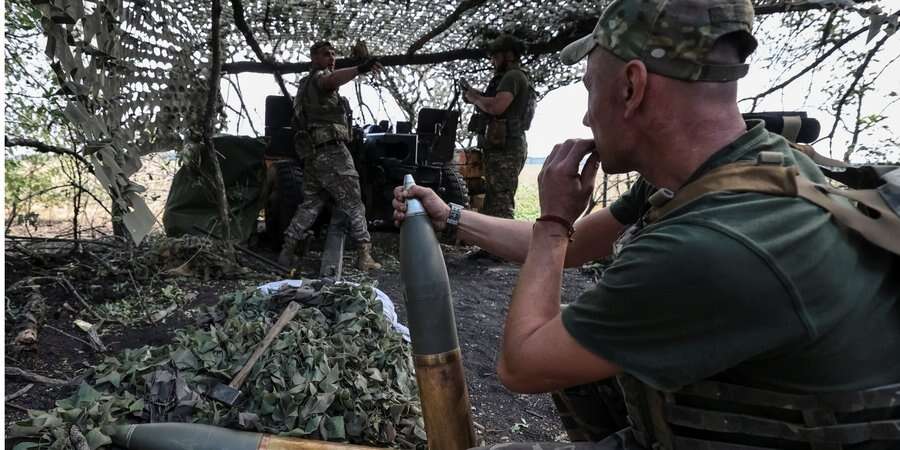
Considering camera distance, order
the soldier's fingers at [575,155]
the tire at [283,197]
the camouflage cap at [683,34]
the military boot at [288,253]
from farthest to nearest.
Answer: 1. the tire at [283,197]
2. the military boot at [288,253]
3. the soldier's fingers at [575,155]
4. the camouflage cap at [683,34]

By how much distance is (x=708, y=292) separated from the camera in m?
1.04

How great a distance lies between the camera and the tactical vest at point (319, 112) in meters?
5.79

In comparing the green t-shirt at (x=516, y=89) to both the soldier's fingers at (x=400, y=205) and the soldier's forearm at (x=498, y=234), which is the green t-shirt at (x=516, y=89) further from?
the soldier's fingers at (x=400, y=205)

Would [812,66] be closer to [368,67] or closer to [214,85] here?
[368,67]

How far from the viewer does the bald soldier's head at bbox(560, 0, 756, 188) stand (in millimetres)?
1224

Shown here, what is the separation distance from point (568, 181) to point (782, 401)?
27.2 inches

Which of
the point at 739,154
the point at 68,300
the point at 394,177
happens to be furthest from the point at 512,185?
the point at 739,154

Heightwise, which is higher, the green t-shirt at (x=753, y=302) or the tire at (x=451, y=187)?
the tire at (x=451, y=187)

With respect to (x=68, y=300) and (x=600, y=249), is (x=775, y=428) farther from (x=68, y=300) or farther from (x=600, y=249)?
(x=68, y=300)

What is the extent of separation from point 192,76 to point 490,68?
4190 mm

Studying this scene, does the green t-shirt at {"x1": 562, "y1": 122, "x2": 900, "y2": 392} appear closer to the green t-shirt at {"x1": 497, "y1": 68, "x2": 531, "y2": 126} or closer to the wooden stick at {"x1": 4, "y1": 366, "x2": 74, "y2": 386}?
the wooden stick at {"x1": 4, "y1": 366, "x2": 74, "y2": 386}

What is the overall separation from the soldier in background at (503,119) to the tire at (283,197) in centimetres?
217

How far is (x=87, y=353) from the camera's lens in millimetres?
3258

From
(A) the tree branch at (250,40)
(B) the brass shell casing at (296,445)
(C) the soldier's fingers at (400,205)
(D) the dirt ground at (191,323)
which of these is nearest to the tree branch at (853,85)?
(D) the dirt ground at (191,323)
